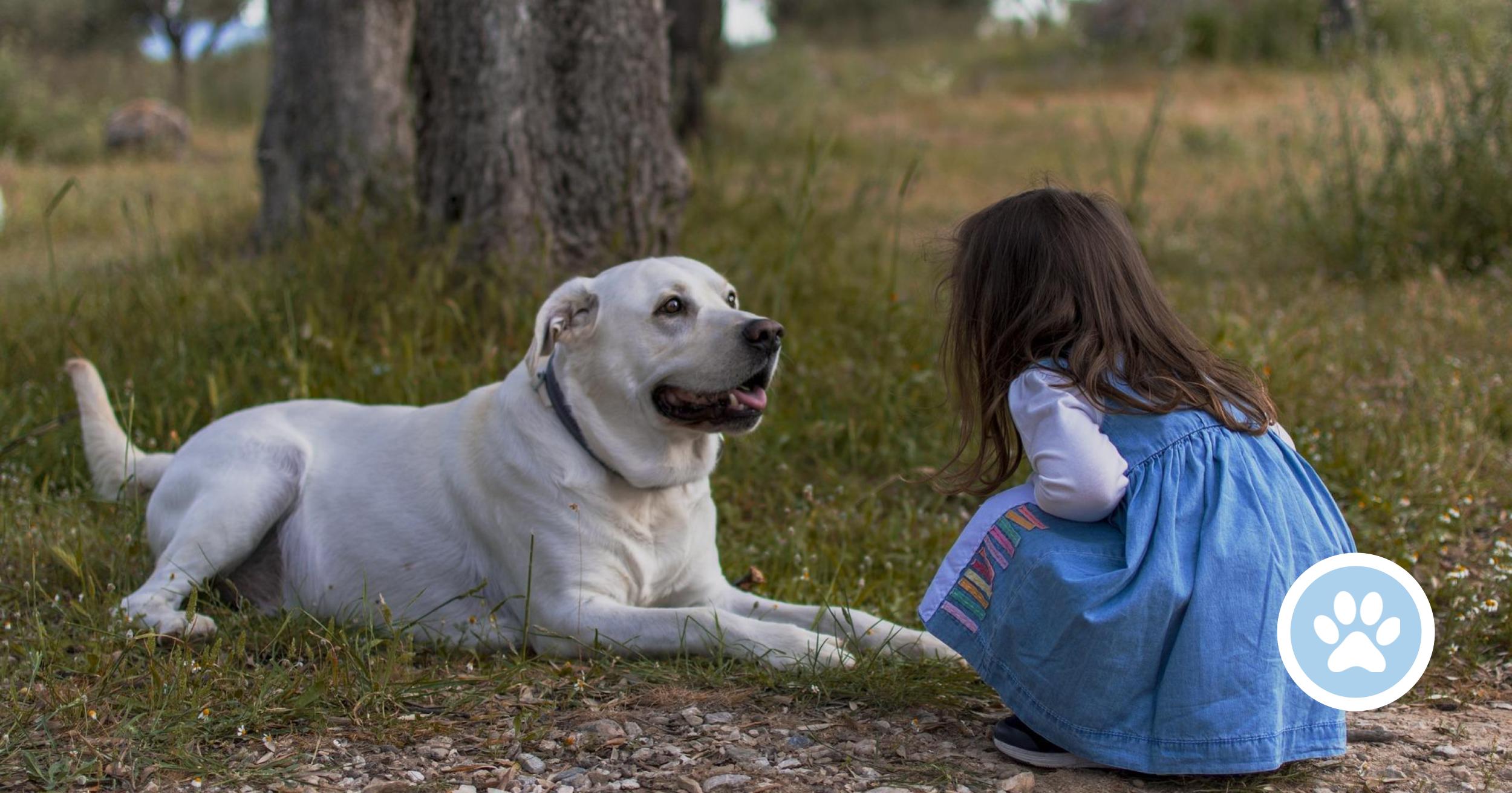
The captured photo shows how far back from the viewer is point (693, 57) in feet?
32.8

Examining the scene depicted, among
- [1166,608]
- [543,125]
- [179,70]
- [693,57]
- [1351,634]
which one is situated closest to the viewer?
[1166,608]

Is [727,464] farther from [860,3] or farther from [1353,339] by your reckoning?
[860,3]

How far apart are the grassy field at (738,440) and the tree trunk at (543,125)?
0.28m

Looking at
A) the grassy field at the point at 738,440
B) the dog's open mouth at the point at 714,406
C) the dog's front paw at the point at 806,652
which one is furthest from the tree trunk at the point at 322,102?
the dog's front paw at the point at 806,652

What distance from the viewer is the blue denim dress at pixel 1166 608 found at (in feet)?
7.77

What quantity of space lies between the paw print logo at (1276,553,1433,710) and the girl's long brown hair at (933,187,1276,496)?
35cm

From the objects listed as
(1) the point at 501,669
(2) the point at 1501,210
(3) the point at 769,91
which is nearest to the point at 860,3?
(3) the point at 769,91

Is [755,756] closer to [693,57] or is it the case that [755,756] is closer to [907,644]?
[907,644]

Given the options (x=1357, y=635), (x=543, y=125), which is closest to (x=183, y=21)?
(x=543, y=125)

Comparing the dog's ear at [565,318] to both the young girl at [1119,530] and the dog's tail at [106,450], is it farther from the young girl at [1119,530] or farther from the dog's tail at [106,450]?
the dog's tail at [106,450]

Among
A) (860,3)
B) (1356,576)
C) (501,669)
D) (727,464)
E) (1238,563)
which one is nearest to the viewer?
(1238,563)

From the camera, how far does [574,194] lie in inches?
212

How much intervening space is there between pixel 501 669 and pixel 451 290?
8.22 ft

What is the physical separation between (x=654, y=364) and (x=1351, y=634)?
1743 millimetres
